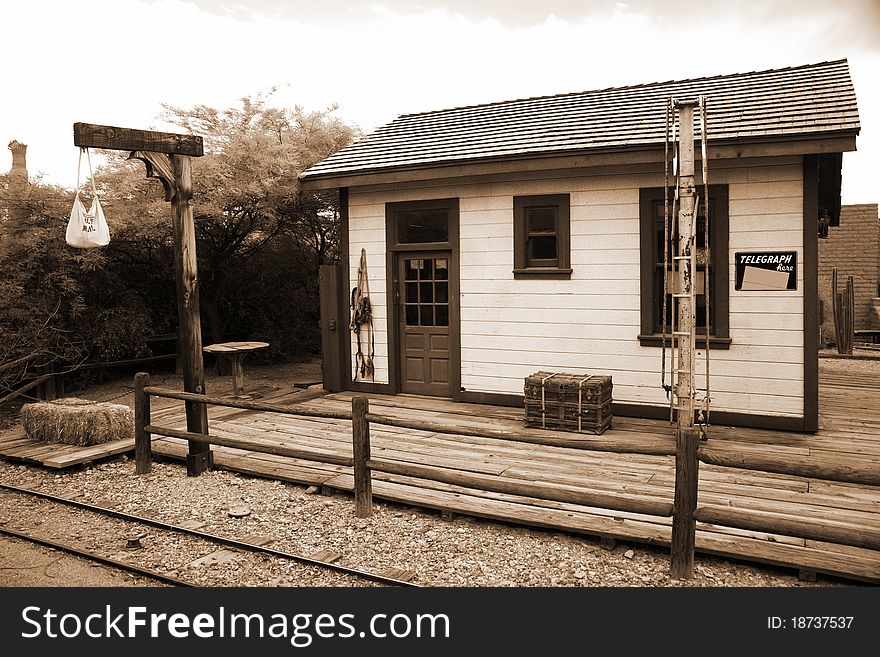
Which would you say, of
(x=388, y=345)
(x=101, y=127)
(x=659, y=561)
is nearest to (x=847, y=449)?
(x=659, y=561)

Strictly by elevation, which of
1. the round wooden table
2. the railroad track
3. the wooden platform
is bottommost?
the railroad track

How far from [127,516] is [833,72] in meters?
9.46

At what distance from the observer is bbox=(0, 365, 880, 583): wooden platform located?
487cm

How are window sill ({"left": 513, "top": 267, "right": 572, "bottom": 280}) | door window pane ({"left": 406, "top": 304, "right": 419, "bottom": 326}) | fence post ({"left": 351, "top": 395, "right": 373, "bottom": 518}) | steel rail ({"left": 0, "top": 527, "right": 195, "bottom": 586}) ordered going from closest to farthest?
steel rail ({"left": 0, "top": 527, "right": 195, "bottom": 586}) → fence post ({"left": 351, "top": 395, "right": 373, "bottom": 518}) → window sill ({"left": 513, "top": 267, "right": 572, "bottom": 280}) → door window pane ({"left": 406, "top": 304, "right": 419, "bottom": 326})

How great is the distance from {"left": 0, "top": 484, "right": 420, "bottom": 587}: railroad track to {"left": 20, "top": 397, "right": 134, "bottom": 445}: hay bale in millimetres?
1699

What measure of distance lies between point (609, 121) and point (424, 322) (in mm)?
3679

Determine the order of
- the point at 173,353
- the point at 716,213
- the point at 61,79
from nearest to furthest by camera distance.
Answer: the point at 716,213
the point at 61,79
the point at 173,353

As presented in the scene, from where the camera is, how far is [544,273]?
29.2 feet

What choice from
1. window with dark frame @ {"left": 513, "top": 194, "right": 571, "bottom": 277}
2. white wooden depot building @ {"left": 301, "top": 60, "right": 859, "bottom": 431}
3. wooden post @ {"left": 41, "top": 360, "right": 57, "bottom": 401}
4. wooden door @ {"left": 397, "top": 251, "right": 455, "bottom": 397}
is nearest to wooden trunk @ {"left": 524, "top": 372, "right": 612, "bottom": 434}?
white wooden depot building @ {"left": 301, "top": 60, "right": 859, "bottom": 431}

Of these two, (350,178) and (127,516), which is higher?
(350,178)

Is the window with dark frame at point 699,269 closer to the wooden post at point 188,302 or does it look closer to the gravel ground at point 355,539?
the gravel ground at point 355,539

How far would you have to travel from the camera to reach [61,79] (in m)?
12.0

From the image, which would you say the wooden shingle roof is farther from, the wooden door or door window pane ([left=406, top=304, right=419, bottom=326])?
door window pane ([left=406, top=304, right=419, bottom=326])

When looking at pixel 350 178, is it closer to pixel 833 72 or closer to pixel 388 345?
pixel 388 345
